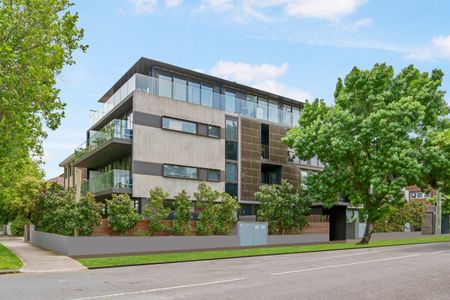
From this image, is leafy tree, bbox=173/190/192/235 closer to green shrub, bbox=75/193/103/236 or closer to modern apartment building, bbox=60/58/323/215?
modern apartment building, bbox=60/58/323/215

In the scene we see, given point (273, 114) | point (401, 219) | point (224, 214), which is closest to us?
point (224, 214)

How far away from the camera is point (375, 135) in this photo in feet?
101

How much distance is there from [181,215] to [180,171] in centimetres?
466

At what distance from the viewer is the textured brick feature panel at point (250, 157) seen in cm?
3578

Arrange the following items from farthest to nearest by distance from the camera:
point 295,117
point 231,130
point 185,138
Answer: point 295,117
point 231,130
point 185,138

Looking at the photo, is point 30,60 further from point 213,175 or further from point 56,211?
point 213,175

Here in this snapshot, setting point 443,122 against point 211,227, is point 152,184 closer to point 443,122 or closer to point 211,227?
point 211,227

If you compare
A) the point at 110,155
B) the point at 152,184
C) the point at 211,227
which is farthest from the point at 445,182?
the point at 110,155

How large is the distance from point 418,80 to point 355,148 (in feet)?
21.2

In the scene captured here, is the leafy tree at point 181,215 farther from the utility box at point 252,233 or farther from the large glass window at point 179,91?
the large glass window at point 179,91

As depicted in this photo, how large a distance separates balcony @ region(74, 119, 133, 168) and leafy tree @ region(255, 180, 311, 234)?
1033cm

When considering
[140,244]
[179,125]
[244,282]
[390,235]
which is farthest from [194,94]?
[390,235]

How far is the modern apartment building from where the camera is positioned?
98.6 ft

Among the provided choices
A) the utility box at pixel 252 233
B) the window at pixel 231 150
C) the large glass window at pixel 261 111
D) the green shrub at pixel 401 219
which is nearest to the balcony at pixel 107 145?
the window at pixel 231 150
